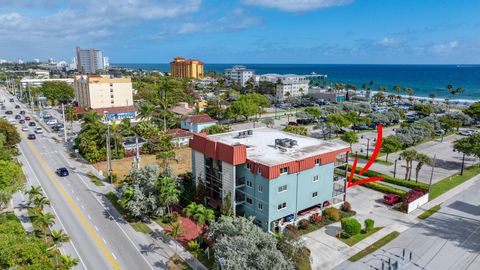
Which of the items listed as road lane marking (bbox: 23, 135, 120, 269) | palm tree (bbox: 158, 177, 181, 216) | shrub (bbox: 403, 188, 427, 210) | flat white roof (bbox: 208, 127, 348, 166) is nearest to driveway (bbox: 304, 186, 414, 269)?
shrub (bbox: 403, 188, 427, 210)

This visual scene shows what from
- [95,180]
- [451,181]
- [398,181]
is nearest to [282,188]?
[398,181]

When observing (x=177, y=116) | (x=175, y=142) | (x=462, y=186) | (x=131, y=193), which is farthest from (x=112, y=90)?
(x=462, y=186)

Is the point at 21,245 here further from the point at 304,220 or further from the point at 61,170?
the point at 61,170

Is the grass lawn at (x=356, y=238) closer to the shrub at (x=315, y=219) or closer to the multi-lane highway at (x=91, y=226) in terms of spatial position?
the shrub at (x=315, y=219)

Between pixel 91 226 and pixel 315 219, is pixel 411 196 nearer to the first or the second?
pixel 315 219

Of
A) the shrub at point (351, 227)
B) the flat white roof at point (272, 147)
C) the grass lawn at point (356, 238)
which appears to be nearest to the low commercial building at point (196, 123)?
the flat white roof at point (272, 147)
